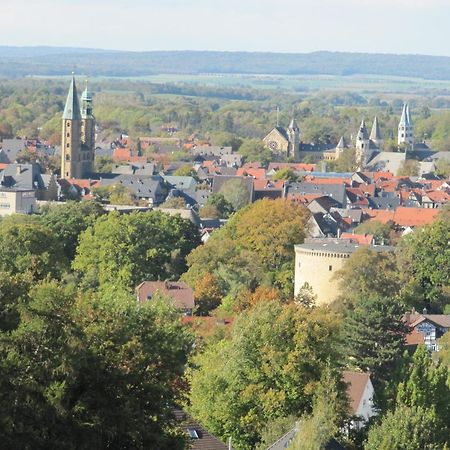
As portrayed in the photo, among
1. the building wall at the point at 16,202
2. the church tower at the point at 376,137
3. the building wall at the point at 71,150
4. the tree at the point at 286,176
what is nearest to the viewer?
the building wall at the point at 16,202

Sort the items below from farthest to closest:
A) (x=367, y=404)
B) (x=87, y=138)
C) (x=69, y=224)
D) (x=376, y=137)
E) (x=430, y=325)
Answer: (x=376, y=137) → (x=87, y=138) → (x=69, y=224) → (x=430, y=325) → (x=367, y=404)

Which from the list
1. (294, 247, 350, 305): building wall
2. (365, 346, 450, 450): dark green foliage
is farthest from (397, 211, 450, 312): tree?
(365, 346, 450, 450): dark green foliage

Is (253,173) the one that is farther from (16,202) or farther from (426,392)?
(426,392)

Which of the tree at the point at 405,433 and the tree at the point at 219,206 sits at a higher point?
the tree at the point at 405,433

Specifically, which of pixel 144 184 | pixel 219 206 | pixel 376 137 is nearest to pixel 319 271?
pixel 219 206

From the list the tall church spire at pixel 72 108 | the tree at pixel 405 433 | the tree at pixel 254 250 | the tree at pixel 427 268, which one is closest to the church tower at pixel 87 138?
the tall church spire at pixel 72 108

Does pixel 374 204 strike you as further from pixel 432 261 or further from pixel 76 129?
pixel 432 261

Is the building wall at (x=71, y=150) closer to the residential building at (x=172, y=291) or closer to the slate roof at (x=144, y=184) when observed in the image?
the slate roof at (x=144, y=184)

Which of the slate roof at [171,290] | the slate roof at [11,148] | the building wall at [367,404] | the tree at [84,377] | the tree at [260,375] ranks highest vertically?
the tree at [84,377]
